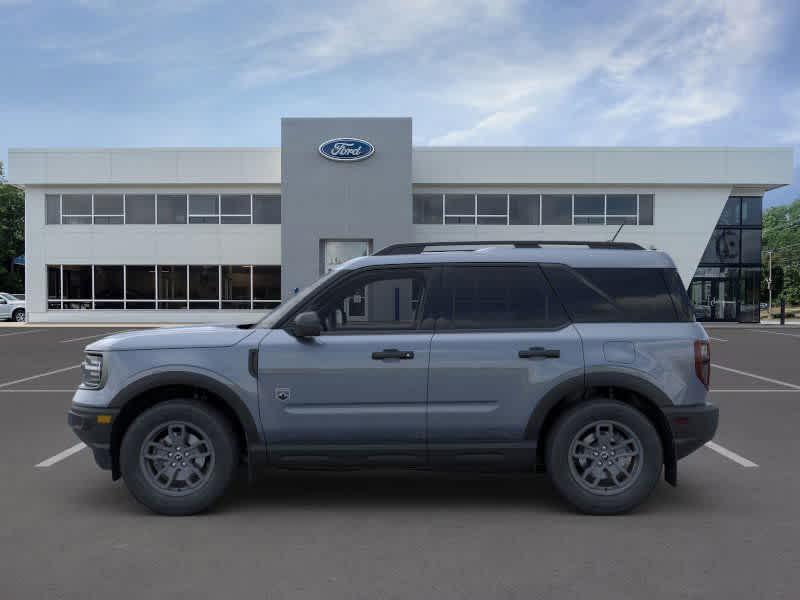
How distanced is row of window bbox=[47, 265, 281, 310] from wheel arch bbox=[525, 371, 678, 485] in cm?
2803

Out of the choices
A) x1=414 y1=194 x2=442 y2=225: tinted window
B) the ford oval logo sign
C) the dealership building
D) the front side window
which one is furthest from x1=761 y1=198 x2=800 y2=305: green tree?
the front side window

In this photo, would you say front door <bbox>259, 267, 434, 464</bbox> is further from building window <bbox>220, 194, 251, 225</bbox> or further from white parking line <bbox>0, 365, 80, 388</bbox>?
building window <bbox>220, 194, 251, 225</bbox>

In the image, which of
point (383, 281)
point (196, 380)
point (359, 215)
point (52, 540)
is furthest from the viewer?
point (359, 215)

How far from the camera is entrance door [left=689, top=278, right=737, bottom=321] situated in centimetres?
3366

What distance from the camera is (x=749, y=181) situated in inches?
1282

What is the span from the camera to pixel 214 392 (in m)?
4.99

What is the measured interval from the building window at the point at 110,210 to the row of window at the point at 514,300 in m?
30.5

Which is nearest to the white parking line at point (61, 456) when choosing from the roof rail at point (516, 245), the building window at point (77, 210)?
the roof rail at point (516, 245)

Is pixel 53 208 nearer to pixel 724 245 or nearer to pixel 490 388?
pixel 724 245

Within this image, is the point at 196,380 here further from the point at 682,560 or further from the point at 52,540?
the point at 682,560

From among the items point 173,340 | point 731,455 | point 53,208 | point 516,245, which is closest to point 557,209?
point 53,208

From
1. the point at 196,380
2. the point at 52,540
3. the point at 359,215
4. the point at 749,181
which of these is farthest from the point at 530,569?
the point at 749,181

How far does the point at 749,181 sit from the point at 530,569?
32.7 meters

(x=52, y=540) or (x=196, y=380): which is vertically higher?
(x=196, y=380)
